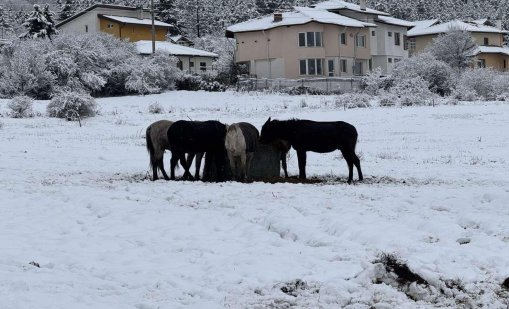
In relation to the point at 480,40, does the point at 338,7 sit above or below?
→ above

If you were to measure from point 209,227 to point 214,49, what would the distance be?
75.1m

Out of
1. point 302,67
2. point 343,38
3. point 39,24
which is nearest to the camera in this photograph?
point 302,67

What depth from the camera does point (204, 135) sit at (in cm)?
1570

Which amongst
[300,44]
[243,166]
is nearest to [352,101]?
[300,44]

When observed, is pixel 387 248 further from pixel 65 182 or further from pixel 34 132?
pixel 34 132

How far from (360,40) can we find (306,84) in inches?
467

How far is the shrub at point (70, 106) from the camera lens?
3469 cm

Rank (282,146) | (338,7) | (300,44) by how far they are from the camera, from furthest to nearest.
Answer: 1. (338,7)
2. (300,44)
3. (282,146)

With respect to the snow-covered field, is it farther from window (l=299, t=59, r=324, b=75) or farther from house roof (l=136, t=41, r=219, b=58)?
house roof (l=136, t=41, r=219, b=58)

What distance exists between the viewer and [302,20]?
59.2 m

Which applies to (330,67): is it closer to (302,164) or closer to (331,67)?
(331,67)

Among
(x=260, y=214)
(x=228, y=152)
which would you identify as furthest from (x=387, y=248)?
(x=228, y=152)

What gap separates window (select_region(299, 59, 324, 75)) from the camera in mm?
59781

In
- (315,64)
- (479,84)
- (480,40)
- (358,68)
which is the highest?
(480,40)
